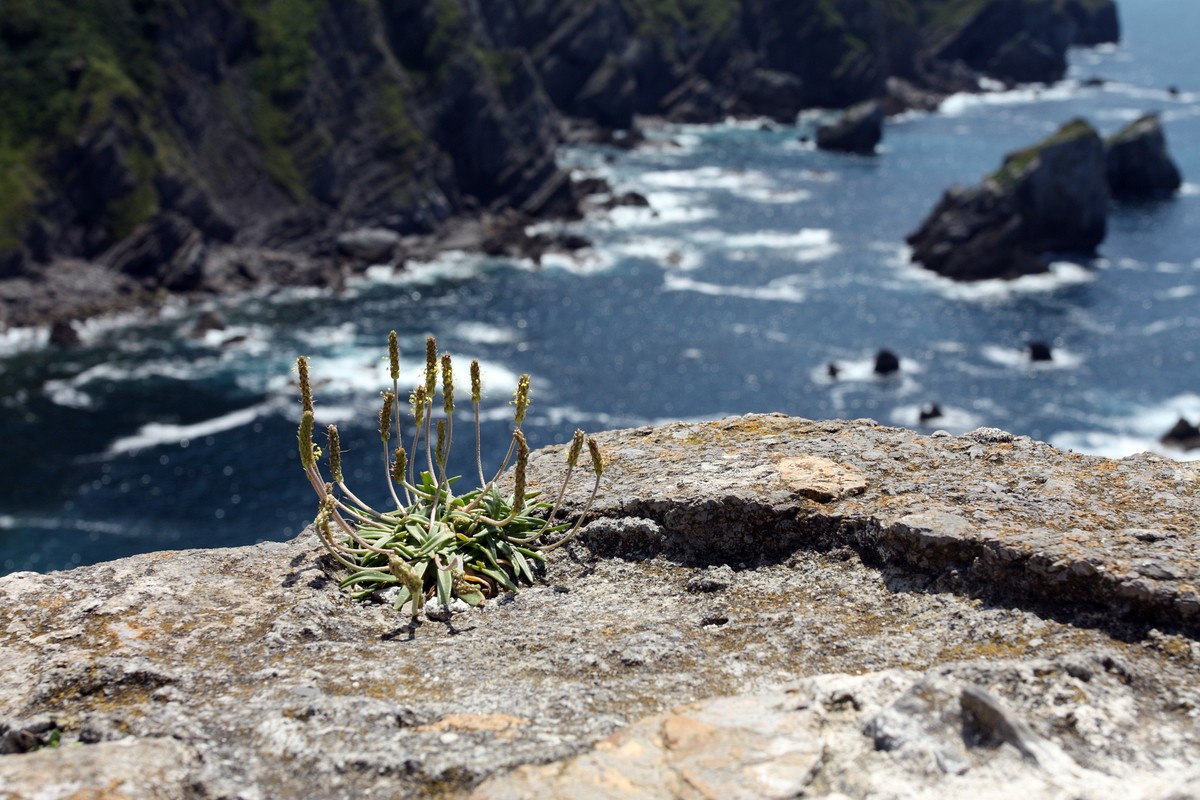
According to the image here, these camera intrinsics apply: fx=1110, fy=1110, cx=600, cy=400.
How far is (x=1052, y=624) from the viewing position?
277 inches

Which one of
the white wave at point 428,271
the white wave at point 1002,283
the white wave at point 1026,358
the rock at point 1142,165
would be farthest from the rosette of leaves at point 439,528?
the rock at point 1142,165

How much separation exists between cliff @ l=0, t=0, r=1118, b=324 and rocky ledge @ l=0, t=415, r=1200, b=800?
85.8 meters

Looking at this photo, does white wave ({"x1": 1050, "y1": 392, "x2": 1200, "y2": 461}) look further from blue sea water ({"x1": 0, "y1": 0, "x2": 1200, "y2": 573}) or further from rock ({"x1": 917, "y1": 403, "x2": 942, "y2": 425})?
rock ({"x1": 917, "y1": 403, "x2": 942, "y2": 425})

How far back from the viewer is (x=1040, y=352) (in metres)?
80.7

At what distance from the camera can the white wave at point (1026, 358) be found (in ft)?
265

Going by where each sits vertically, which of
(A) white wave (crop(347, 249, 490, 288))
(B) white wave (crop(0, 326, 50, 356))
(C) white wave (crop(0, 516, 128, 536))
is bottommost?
(C) white wave (crop(0, 516, 128, 536))

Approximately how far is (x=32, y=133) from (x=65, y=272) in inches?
635

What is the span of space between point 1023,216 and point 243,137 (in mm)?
77468

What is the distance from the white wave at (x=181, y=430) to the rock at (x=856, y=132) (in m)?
108

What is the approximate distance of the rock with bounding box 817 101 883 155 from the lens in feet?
511

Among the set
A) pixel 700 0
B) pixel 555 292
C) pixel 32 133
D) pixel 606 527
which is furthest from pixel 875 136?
pixel 606 527

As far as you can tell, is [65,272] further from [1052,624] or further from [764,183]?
[1052,624]

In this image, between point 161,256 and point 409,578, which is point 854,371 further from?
point 409,578

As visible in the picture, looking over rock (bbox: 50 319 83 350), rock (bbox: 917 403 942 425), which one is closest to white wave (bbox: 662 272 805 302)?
rock (bbox: 917 403 942 425)
